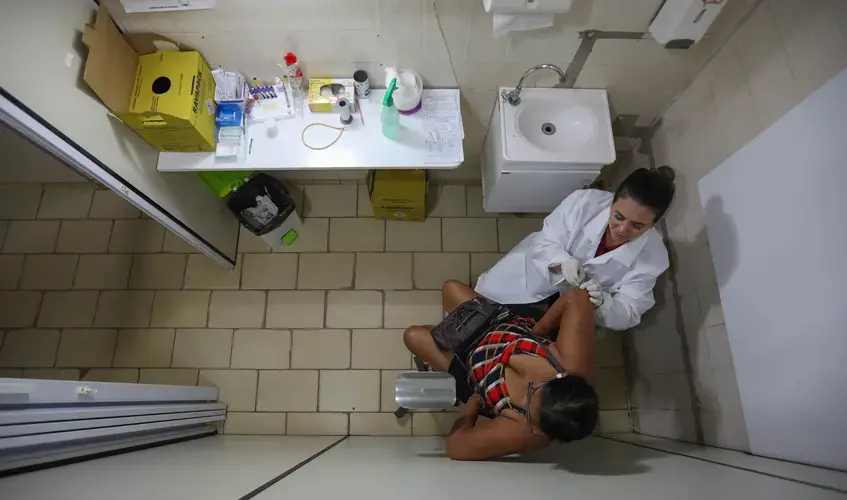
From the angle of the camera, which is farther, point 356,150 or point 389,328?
point 389,328

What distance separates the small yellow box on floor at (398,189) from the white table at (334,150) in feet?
1.38

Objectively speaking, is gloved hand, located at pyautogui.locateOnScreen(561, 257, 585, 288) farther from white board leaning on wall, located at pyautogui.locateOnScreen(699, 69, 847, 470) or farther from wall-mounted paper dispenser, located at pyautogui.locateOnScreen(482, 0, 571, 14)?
wall-mounted paper dispenser, located at pyautogui.locateOnScreen(482, 0, 571, 14)

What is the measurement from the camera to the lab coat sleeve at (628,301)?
172 centimetres

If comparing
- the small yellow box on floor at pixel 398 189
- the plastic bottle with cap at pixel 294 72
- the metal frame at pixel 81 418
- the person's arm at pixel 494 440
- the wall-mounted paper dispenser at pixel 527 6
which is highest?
the wall-mounted paper dispenser at pixel 527 6

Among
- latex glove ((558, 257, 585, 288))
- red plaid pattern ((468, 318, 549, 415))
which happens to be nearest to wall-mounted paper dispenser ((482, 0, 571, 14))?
latex glove ((558, 257, 585, 288))

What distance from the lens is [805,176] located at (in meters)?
1.29

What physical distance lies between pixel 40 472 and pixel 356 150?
137 cm

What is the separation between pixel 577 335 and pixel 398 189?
1197 millimetres

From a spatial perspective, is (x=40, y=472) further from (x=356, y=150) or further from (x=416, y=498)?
(x=356, y=150)

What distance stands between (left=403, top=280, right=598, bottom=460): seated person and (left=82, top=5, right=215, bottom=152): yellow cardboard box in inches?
50.8

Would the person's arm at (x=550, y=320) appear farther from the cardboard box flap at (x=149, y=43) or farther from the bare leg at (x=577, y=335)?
the cardboard box flap at (x=149, y=43)

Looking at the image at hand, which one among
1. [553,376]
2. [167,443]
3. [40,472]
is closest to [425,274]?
[553,376]

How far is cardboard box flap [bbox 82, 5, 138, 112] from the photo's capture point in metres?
1.50

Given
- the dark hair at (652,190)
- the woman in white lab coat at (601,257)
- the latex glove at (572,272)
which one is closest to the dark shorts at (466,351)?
the woman in white lab coat at (601,257)
